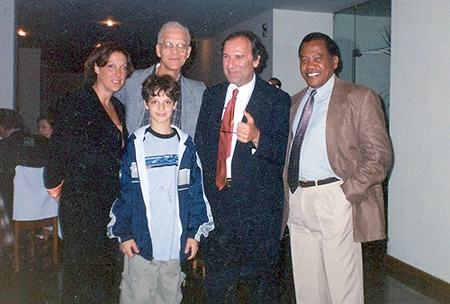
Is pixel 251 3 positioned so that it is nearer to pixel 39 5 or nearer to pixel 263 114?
pixel 39 5

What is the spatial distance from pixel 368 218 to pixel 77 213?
4.79ft

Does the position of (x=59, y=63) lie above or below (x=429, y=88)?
above

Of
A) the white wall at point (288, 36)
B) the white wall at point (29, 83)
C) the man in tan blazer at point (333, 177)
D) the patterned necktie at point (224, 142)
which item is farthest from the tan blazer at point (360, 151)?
the white wall at point (29, 83)

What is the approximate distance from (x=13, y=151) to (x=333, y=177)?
122 inches

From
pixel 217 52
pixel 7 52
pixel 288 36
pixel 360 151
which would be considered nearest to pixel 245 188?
pixel 360 151

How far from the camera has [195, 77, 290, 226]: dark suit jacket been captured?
93.2 inches

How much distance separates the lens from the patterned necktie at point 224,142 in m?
2.39

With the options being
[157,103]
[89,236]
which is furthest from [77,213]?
[157,103]

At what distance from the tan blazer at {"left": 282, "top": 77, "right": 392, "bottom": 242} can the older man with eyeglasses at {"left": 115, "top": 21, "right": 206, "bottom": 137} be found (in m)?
0.78

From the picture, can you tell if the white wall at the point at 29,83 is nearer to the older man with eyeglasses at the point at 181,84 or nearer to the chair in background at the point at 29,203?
the chair in background at the point at 29,203

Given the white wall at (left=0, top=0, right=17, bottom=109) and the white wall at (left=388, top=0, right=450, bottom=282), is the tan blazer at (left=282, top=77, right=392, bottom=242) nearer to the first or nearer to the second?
the white wall at (left=388, top=0, right=450, bottom=282)

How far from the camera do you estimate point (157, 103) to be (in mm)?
2271

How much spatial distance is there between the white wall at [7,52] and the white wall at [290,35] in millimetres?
3480

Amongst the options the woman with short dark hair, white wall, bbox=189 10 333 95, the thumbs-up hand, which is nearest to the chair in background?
the woman with short dark hair
